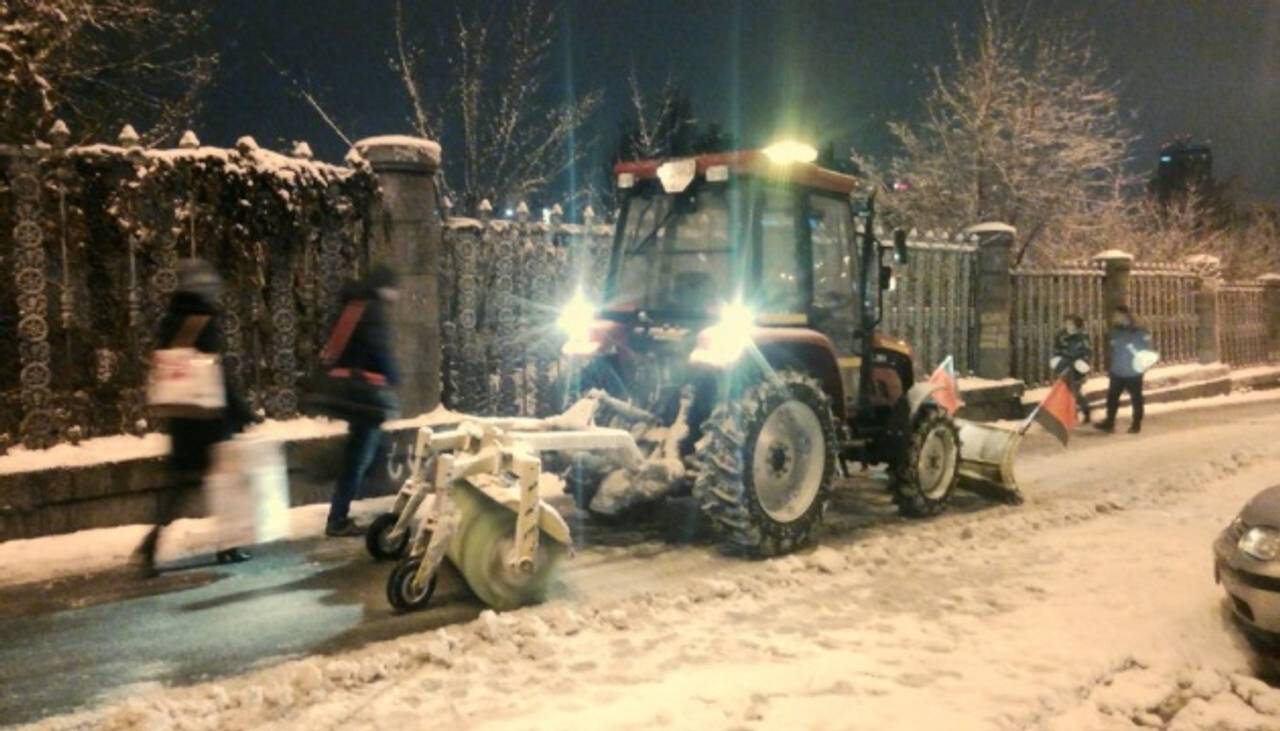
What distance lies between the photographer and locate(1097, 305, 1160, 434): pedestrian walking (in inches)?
546

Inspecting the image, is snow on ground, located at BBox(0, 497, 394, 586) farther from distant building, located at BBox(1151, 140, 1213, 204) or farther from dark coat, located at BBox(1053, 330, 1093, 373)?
distant building, located at BBox(1151, 140, 1213, 204)

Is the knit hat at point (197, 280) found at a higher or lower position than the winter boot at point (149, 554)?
higher

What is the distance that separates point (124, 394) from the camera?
7.80 metres

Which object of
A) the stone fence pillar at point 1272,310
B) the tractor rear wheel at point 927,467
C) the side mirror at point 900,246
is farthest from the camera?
the stone fence pillar at point 1272,310

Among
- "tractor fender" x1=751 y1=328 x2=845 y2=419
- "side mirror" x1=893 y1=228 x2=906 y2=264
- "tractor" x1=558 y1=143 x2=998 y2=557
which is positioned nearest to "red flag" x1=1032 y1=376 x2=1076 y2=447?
"tractor" x1=558 y1=143 x2=998 y2=557

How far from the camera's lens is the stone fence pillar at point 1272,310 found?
24.6 metres

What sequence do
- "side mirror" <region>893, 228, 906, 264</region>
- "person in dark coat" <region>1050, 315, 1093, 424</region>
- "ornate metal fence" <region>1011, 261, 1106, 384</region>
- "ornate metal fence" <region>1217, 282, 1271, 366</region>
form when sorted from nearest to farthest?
1. "side mirror" <region>893, 228, 906, 264</region>
2. "person in dark coat" <region>1050, 315, 1093, 424</region>
3. "ornate metal fence" <region>1011, 261, 1106, 384</region>
4. "ornate metal fence" <region>1217, 282, 1271, 366</region>

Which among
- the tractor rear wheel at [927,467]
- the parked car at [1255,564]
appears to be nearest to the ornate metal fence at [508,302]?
the tractor rear wheel at [927,467]

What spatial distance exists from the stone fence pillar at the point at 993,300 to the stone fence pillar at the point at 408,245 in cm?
921

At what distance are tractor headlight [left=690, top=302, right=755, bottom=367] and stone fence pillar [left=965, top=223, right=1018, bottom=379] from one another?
9.25m

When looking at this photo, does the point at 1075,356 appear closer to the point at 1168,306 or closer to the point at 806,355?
the point at 1168,306

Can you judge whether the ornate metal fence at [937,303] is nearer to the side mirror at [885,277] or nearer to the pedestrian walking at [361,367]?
the side mirror at [885,277]

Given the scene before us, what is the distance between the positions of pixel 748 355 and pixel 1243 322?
21136 mm

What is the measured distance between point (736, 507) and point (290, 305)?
14.4ft
